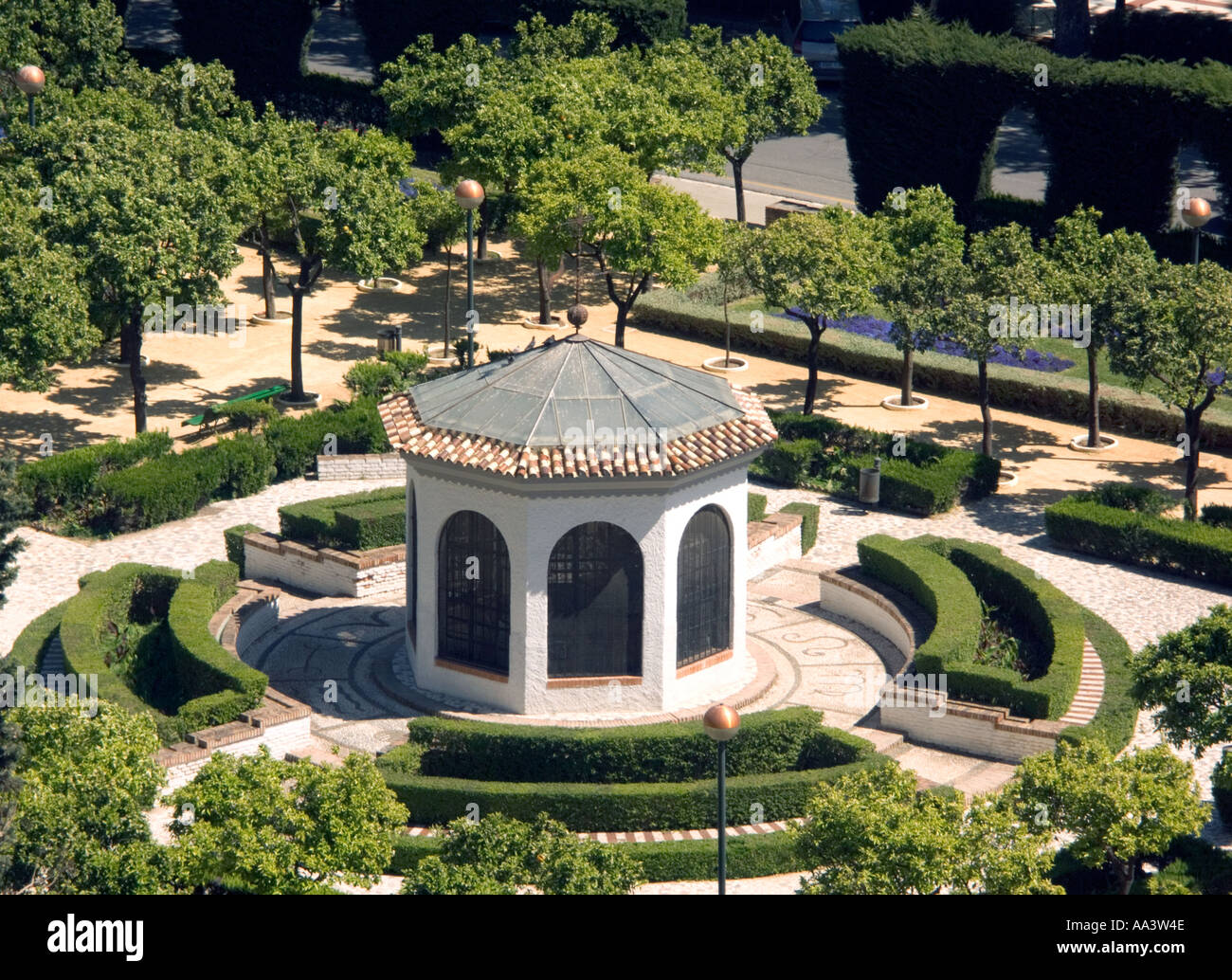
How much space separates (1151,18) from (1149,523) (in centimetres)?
4731

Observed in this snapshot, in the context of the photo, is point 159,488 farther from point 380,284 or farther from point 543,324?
point 380,284

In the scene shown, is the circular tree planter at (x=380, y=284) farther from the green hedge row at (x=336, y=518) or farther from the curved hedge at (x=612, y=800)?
the curved hedge at (x=612, y=800)

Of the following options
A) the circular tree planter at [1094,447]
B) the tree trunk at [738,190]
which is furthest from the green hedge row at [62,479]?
the tree trunk at [738,190]

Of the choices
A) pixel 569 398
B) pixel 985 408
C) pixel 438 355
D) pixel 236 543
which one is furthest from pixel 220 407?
pixel 985 408

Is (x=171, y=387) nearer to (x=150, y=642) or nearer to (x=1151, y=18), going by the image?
(x=150, y=642)

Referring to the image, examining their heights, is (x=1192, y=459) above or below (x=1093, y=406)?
below

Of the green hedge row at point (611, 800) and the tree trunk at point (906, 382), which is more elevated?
the tree trunk at point (906, 382)

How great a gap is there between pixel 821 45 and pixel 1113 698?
2403 inches

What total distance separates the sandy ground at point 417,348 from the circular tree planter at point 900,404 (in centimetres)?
30

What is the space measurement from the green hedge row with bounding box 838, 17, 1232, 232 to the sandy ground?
1254cm

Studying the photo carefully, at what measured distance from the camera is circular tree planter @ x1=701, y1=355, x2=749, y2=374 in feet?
199

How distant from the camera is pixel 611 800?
33.8 m

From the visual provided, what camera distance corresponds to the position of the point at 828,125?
87.8 metres

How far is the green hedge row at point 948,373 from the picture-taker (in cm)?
5559
